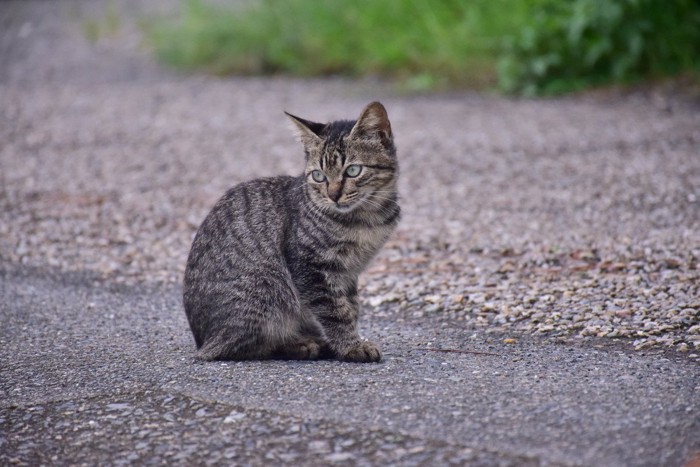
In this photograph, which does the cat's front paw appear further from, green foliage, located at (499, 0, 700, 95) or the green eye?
green foliage, located at (499, 0, 700, 95)

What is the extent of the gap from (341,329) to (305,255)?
40 cm

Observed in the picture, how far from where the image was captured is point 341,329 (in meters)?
4.38

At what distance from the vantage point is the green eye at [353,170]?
453 centimetres

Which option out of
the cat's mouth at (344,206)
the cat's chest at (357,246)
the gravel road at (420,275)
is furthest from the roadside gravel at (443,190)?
the cat's mouth at (344,206)

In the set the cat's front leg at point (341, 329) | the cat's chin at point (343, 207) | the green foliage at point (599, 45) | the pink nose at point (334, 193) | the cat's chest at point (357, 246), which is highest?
the green foliage at point (599, 45)

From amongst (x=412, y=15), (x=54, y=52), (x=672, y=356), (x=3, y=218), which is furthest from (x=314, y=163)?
(x=54, y=52)

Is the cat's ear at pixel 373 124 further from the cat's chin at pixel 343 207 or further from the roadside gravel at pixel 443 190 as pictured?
the roadside gravel at pixel 443 190

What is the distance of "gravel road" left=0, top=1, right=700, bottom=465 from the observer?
354 centimetres

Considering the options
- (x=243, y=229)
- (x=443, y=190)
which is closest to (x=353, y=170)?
(x=243, y=229)

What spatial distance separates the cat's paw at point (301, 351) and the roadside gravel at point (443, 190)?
89 cm

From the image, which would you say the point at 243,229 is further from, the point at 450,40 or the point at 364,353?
the point at 450,40

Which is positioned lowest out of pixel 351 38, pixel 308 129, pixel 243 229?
pixel 243 229

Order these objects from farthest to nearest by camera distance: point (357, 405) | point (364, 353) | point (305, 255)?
point (305, 255)
point (364, 353)
point (357, 405)

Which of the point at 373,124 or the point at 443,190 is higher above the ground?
the point at 373,124
